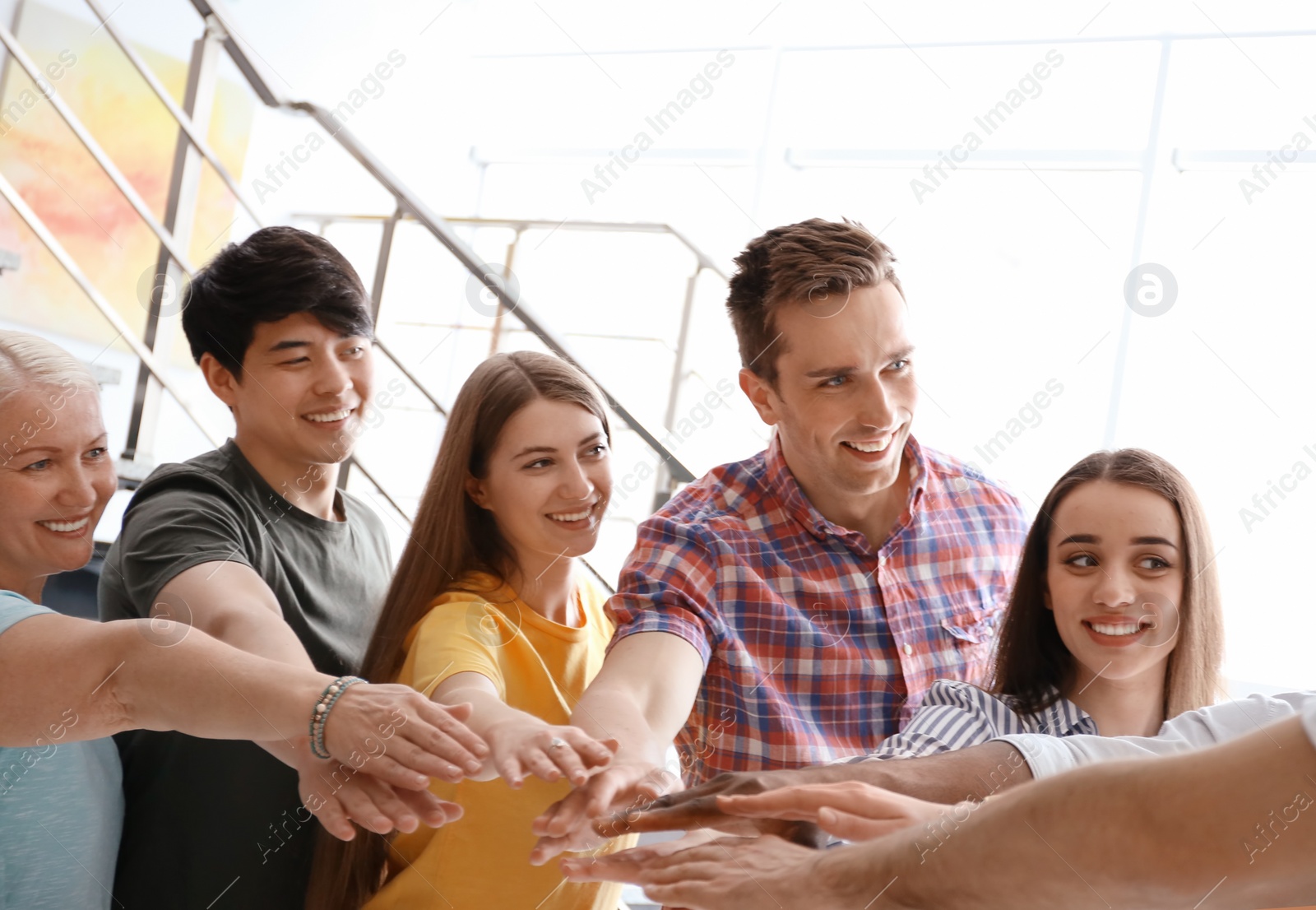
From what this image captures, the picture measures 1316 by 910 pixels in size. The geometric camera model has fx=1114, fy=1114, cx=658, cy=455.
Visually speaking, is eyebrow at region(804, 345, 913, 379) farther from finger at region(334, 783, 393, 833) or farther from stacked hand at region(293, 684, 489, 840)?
finger at region(334, 783, 393, 833)

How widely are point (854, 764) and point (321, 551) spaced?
2.67ft

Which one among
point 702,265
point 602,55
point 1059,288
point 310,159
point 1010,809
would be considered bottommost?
point 1010,809

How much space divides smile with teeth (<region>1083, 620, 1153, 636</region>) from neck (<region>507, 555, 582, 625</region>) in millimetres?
670

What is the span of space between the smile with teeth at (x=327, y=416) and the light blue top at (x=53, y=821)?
19.6 inches

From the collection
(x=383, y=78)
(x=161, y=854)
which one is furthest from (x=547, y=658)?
(x=383, y=78)

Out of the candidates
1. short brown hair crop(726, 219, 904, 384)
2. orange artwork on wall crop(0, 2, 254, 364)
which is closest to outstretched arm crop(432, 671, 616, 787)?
short brown hair crop(726, 219, 904, 384)

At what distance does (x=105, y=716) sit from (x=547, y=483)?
0.60m

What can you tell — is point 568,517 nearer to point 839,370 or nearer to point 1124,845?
point 839,370

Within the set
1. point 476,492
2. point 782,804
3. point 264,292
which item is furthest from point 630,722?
point 264,292

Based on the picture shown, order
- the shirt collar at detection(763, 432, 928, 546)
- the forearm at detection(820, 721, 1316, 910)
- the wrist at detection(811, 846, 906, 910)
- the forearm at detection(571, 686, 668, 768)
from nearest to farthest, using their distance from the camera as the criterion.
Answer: the forearm at detection(820, 721, 1316, 910) → the wrist at detection(811, 846, 906, 910) → the forearm at detection(571, 686, 668, 768) → the shirt collar at detection(763, 432, 928, 546)

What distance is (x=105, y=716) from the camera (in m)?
1.09

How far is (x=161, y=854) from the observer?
1352 mm

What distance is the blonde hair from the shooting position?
130 centimetres

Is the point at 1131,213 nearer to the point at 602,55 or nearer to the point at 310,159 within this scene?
the point at 602,55
